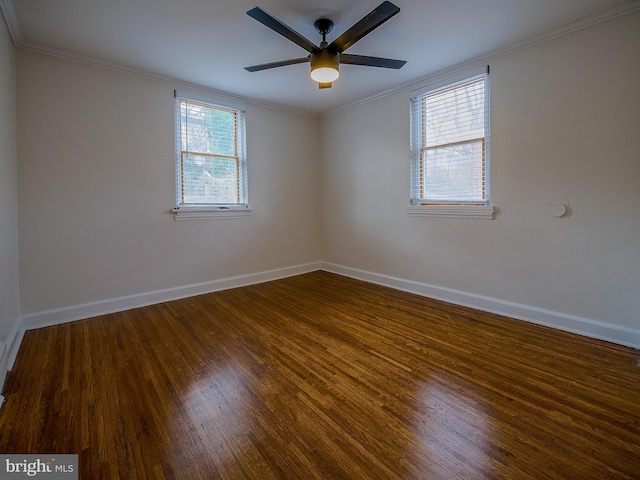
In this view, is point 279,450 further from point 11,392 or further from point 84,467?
point 11,392

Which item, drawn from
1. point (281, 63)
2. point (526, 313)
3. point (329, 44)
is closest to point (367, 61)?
point (329, 44)

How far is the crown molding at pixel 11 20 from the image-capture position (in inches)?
86.6

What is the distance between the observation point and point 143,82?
3373 millimetres

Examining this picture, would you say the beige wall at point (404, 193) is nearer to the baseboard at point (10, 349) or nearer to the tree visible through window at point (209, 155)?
the tree visible through window at point (209, 155)

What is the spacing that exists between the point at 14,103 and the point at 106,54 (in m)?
0.93

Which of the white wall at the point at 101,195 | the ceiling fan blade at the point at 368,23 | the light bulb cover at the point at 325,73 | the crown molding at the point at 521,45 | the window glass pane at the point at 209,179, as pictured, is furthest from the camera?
the window glass pane at the point at 209,179

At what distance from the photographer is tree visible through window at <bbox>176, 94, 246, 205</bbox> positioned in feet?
12.2

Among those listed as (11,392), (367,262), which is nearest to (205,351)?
(11,392)

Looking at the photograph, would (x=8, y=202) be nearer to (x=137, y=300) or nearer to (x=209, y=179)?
(x=137, y=300)

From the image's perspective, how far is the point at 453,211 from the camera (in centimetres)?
344

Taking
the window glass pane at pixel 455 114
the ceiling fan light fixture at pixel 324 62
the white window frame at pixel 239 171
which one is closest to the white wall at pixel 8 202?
the white window frame at pixel 239 171

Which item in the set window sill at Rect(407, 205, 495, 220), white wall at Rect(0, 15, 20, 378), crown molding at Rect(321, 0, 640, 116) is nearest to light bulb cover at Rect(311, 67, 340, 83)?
crown molding at Rect(321, 0, 640, 116)

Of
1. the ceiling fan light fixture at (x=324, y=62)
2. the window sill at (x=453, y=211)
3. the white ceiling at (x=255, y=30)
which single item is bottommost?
the window sill at (x=453, y=211)

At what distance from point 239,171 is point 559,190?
3.73m
